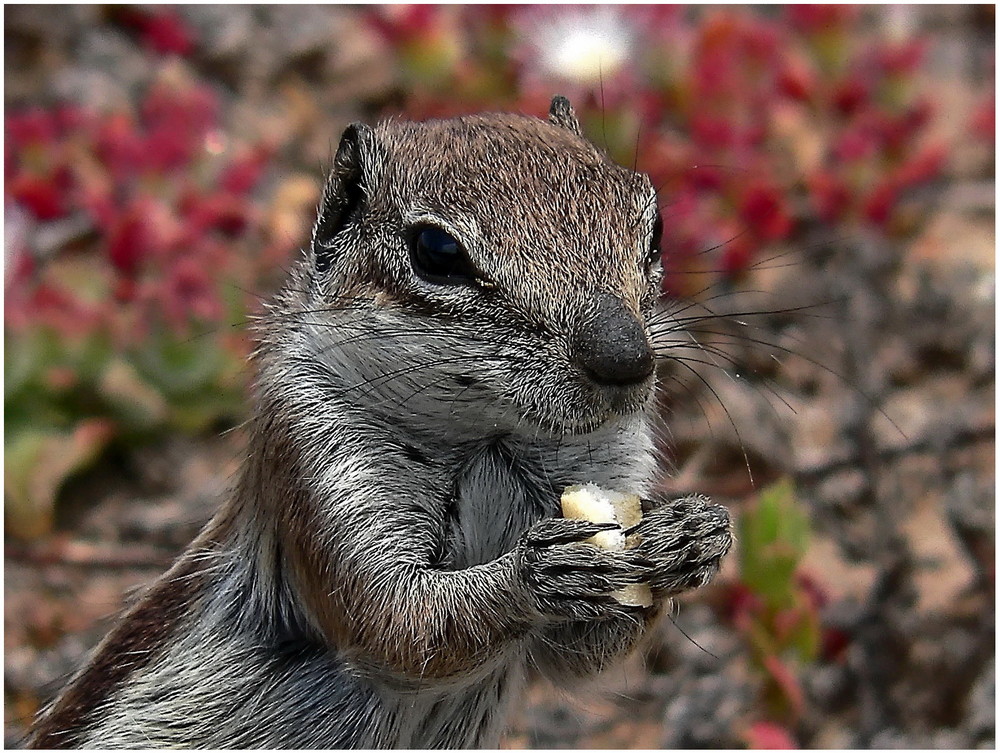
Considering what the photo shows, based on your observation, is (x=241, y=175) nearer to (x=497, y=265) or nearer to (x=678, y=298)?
(x=678, y=298)

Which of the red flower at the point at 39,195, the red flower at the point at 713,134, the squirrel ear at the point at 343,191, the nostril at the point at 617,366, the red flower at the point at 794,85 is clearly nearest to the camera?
the nostril at the point at 617,366

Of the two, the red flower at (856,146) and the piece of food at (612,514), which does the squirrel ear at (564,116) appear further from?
the red flower at (856,146)

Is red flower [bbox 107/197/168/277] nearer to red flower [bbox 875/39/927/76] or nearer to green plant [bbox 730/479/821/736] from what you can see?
green plant [bbox 730/479/821/736]

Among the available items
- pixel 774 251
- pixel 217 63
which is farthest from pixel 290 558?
pixel 217 63

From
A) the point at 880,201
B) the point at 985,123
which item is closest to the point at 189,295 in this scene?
the point at 880,201

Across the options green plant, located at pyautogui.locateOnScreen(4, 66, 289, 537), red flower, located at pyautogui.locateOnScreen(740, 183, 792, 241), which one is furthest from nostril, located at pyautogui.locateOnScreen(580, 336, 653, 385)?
red flower, located at pyautogui.locateOnScreen(740, 183, 792, 241)

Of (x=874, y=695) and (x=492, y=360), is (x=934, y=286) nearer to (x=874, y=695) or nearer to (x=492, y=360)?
(x=874, y=695)

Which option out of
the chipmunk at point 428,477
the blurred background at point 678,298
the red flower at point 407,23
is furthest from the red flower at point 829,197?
the chipmunk at point 428,477
